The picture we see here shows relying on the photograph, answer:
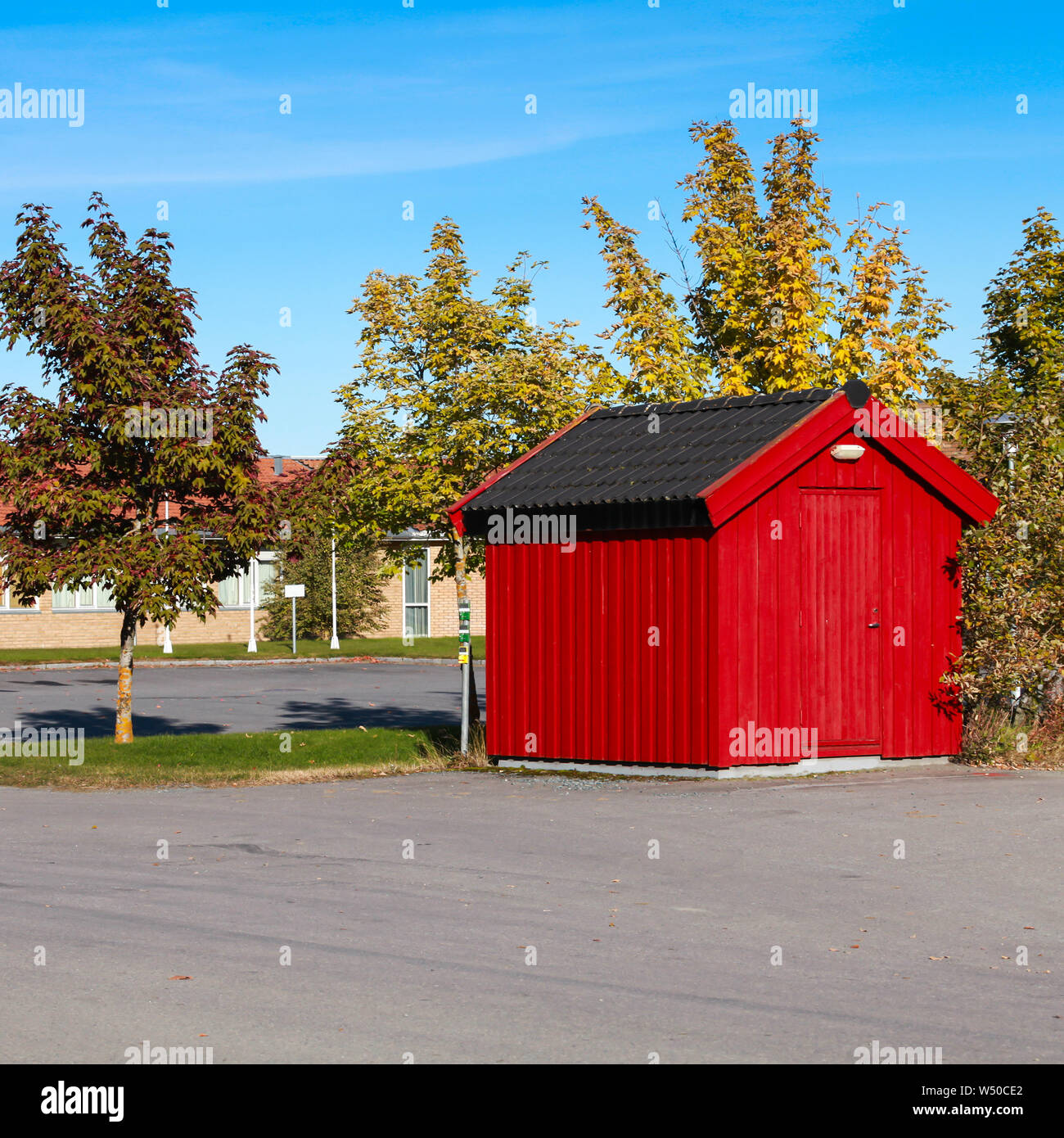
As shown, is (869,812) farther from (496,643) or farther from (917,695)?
(496,643)

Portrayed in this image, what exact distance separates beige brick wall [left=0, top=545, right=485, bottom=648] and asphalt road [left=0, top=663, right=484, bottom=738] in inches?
170

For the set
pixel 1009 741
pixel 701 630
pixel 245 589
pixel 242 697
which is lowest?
pixel 242 697

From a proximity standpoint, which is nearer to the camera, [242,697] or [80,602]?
[242,697]

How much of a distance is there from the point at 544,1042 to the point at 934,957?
266 centimetres

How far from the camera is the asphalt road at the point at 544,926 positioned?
618 cm

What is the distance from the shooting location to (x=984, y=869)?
33.6 ft

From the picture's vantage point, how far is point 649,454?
16.6 metres

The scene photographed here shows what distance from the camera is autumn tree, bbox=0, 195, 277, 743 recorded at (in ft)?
59.8

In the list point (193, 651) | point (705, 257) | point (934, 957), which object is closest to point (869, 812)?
point (934, 957)

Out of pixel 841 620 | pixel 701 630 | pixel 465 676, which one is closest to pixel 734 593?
pixel 701 630

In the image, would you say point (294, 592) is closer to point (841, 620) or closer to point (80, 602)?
point (80, 602)

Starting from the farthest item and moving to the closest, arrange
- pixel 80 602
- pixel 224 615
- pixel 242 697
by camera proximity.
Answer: pixel 224 615
pixel 80 602
pixel 242 697

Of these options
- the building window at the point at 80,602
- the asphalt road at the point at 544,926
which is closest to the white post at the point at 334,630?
the building window at the point at 80,602

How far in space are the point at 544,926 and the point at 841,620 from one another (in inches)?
317
